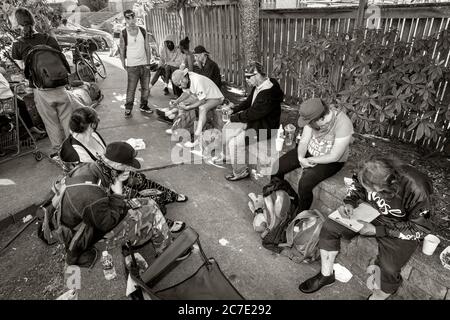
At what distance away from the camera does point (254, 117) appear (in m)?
4.14

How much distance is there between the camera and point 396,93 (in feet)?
10.8

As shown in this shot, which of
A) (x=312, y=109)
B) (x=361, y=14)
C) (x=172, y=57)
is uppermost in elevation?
(x=361, y=14)

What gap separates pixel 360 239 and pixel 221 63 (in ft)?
18.9

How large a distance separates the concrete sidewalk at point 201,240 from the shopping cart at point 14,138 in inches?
6.3

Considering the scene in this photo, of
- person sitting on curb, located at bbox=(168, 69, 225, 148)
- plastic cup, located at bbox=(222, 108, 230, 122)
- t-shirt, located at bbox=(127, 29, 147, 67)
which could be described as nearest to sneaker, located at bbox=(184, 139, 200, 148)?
person sitting on curb, located at bbox=(168, 69, 225, 148)

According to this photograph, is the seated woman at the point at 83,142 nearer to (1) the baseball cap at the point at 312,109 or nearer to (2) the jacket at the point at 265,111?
(2) the jacket at the point at 265,111

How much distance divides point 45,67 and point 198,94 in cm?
218

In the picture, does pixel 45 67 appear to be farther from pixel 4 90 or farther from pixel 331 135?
pixel 331 135

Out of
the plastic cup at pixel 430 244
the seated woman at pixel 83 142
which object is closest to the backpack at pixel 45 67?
the seated woman at pixel 83 142

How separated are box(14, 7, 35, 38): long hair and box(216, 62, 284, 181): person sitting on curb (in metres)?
3.05

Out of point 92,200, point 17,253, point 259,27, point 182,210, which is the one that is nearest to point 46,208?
point 92,200

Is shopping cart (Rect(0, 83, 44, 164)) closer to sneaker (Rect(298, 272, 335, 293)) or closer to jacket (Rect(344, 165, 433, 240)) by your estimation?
sneaker (Rect(298, 272, 335, 293))

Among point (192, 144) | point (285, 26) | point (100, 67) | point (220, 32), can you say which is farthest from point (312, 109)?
point (100, 67)

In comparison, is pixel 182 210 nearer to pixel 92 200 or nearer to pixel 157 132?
pixel 92 200
